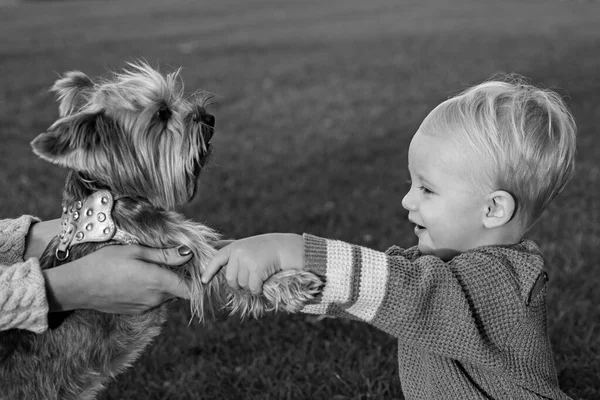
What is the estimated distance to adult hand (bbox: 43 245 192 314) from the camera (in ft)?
9.96

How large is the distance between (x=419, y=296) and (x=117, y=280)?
127cm

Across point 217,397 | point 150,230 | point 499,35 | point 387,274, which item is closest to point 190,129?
point 150,230

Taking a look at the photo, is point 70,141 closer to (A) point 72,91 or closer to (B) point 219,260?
(A) point 72,91

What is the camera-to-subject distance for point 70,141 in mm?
3066

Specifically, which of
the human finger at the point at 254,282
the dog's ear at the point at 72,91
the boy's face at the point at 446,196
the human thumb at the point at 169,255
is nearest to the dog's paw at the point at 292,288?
the human finger at the point at 254,282

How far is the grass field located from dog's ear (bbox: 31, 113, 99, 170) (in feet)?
5.22

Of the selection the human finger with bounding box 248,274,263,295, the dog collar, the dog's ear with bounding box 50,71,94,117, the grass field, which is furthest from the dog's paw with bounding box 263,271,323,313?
the dog's ear with bounding box 50,71,94,117

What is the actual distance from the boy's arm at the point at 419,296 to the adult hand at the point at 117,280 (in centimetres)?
77

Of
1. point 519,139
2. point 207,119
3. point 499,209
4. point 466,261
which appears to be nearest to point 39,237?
point 207,119

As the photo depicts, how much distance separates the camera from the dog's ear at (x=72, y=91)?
11.8ft

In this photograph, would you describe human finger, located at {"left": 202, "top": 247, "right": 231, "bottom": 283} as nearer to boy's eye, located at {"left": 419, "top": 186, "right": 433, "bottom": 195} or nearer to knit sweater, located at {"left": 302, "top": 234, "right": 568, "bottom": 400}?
knit sweater, located at {"left": 302, "top": 234, "right": 568, "bottom": 400}

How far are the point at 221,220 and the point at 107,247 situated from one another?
319 centimetres

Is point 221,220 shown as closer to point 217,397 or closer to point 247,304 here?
point 217,397

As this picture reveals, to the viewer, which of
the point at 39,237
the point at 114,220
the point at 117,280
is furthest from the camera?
the point at 39,237
